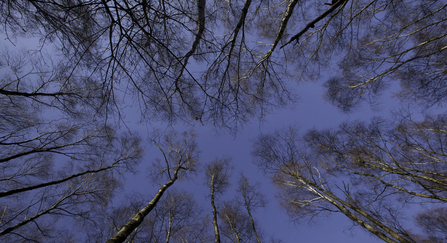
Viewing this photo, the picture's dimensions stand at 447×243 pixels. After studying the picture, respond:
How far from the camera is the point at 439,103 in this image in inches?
204

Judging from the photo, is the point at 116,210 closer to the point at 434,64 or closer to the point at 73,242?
the point at 73,242

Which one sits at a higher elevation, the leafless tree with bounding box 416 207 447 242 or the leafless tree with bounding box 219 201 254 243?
the leafless tree with bounding box 416 207 447 242

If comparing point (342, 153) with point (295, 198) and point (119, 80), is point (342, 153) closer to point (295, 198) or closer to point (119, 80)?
point (295, 198)

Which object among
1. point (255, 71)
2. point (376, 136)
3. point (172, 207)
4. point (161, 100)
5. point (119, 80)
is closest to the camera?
point (119, 80)

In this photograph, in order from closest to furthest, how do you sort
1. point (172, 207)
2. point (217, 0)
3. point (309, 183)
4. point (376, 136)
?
point (217, 0) < point (376, 136) < point (309, 183) < point (172, 207)

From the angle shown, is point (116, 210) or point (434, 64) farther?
point (116, 210)

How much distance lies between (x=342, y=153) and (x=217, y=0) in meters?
7.68

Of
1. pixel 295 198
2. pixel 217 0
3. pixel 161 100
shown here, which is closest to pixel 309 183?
pixel 295 198

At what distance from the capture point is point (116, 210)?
7895 mm

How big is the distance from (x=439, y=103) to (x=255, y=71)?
6.90m


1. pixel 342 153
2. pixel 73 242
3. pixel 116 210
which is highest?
pixel 342 153

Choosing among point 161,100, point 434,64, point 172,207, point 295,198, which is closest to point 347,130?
point 434,64

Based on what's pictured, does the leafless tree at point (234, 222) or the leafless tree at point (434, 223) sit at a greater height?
the leafless tree at point (434, 223)

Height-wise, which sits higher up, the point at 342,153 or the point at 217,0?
the point at 342,153
